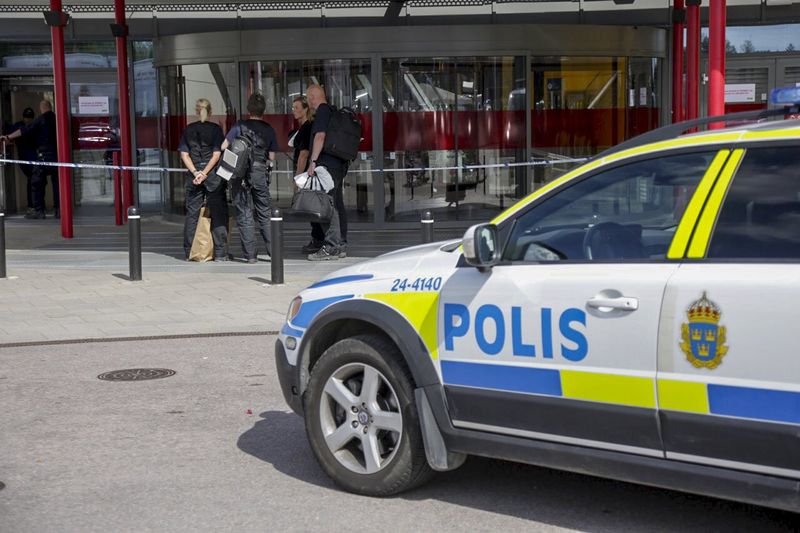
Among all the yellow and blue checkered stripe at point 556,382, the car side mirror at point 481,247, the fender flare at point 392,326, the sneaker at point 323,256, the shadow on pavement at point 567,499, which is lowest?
the shadow on pavement at point 567,499

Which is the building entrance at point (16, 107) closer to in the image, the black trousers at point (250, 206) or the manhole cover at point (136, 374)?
the black trousers at point (250, 206)

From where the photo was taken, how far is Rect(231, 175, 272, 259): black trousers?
45.5 feet

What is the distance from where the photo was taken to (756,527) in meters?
5.03

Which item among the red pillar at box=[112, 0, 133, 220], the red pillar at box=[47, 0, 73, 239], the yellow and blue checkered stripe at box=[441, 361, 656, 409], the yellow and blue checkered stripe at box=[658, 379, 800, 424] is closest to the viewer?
the yellow and blue checkered stripe at box=[658, 379, 800, 424]

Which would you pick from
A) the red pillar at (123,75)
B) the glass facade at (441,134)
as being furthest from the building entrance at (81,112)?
the glass facade at (441,134)

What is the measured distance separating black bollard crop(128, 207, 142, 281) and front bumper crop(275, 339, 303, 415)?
6761mm

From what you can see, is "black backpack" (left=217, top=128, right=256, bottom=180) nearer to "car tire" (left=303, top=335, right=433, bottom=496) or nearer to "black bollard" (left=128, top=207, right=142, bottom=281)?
"black bollard" (left=128, top=207, right=142, bottom=281)

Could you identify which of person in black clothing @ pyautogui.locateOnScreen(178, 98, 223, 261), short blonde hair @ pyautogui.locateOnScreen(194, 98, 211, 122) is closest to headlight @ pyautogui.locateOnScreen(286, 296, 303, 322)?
person in black clothing @ pyautogui.locateOnScreen(178, 98, 223, 261)

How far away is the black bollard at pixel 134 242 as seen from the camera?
1260cm

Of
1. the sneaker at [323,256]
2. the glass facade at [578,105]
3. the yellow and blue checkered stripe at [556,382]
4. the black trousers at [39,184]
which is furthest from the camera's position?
the black trousers at [39,184]

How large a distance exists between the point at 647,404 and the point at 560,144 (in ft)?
45.4

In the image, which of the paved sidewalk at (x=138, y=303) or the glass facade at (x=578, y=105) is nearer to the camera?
the paved sidewalk at (x=138, y=303)

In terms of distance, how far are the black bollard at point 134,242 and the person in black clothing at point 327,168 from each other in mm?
2116

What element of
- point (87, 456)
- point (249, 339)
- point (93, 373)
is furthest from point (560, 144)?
point (87, 456)
